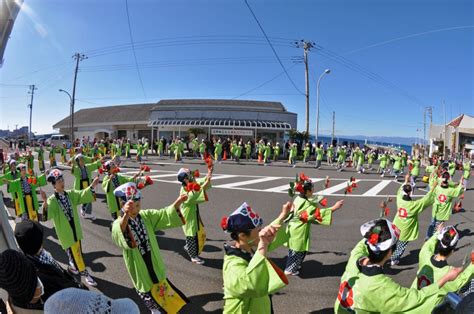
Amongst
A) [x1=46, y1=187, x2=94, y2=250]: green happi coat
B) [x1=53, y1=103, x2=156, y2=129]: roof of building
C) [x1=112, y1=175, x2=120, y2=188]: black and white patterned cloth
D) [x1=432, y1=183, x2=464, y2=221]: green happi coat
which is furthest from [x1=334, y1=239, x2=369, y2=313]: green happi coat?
[x1=53, y1=103, x2=156, y2=129]: roof of building

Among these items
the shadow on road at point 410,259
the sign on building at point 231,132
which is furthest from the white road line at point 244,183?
the sign on building at point 231,132

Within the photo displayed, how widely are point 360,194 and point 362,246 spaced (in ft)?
31.4

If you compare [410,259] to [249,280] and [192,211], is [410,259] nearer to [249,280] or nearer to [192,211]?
[192,211]

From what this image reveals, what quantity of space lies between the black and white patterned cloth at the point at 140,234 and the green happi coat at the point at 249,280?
1.24 m

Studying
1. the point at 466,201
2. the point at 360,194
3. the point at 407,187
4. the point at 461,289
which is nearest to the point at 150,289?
the point at 461,289

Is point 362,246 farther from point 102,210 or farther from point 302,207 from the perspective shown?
point 102,210

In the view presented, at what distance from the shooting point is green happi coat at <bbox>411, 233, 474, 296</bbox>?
2719mm

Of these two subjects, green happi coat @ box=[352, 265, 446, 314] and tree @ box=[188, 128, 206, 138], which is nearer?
green happi coat @ box=[352, 265, 446, 314]

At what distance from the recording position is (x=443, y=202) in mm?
6695

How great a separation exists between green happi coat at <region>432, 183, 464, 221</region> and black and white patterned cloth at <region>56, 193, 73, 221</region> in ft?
23.4

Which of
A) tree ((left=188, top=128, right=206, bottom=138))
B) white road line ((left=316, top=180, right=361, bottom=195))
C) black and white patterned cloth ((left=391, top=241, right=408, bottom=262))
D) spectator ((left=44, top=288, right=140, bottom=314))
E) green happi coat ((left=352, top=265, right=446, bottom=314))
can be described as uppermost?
tree ((left=188, top=128, right=206, bottom=138))

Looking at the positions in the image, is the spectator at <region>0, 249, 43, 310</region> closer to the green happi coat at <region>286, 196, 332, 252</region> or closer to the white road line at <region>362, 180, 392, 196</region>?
the green happi coat at <region>286, 196, 332, 252</region>

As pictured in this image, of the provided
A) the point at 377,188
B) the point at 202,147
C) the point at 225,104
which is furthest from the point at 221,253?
the point at 225,104

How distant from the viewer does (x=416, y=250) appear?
238 inches
